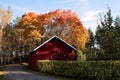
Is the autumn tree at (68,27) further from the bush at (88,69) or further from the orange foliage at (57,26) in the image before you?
the bush at (88,69)

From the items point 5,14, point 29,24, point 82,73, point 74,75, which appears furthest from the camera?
point 29,24

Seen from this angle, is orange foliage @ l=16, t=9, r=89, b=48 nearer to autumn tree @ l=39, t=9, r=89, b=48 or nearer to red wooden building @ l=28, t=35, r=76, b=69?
autumn tree @ l=39, t=9, r=89, b=48

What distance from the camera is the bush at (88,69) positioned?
21.5 metres

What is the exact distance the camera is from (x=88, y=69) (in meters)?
25.1

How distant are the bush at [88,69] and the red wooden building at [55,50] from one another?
1336 centimetres

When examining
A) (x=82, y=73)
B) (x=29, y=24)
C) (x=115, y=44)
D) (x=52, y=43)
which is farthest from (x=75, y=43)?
(x=82, y=73)

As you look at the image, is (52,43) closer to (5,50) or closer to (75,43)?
(75,43)

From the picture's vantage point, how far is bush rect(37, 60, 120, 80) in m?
21.5

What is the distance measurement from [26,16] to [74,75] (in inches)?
1950

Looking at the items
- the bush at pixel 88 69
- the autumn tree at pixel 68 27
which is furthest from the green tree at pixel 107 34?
the autumn tree at pixel 68 27

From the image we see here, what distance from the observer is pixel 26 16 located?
7562 cm

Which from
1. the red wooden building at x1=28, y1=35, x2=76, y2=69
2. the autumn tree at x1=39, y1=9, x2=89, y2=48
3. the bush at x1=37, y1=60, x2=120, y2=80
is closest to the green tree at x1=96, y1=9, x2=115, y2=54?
the bush at x1=37, y1=60, x2=120, y2=80

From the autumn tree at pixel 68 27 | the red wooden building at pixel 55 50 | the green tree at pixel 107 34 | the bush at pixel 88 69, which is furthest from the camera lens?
the autumn tree at pixel 68 27

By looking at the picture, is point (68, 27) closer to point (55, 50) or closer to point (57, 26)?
point (57, 26)
